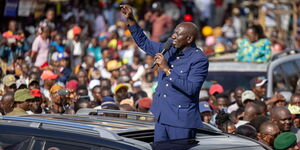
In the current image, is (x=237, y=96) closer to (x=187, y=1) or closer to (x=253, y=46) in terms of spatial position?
(x=253, y=46)

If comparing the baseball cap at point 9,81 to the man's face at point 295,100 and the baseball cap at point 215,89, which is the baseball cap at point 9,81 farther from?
the man's face at point 295,100

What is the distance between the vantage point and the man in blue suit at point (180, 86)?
6.35m

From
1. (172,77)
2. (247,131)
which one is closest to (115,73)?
(247,131)

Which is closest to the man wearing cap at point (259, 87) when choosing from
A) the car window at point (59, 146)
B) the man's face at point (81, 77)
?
the man's face at point (81, 77)

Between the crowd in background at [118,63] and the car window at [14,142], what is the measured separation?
11.8 ft

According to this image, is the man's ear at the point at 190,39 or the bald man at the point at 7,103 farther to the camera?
the bald man at the point at 7,103

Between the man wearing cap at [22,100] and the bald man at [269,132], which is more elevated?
the man wearing cap at [22,100]

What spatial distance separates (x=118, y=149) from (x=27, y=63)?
9.95 m

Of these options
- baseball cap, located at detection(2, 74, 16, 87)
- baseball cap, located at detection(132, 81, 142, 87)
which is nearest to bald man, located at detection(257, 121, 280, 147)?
baseball cap, located at detection(2, 74, 16, 87)

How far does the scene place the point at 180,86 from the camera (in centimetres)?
631

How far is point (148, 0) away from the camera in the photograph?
78.7 ft

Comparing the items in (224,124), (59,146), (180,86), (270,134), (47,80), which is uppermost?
(47,80)

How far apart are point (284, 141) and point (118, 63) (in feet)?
25.8

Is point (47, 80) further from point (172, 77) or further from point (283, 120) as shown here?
point (172, 77)
